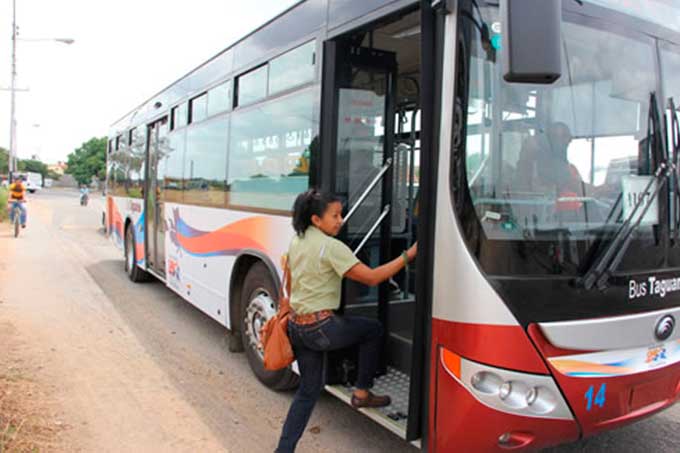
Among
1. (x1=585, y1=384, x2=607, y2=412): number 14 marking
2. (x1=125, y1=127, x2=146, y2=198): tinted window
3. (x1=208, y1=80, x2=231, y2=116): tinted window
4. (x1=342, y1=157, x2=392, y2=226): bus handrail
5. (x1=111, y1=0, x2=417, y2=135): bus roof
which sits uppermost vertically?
(x1=111, y1=0, x2=417, y2=135): bus roof

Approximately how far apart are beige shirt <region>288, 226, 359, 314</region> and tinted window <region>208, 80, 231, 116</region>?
106 inches

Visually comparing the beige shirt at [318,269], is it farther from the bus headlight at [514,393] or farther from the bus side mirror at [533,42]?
the bus side mirror at [533,42]

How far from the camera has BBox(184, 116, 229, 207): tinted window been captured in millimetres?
5652

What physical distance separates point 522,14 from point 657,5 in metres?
1.30

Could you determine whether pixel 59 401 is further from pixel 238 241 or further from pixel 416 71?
pixel 416 71

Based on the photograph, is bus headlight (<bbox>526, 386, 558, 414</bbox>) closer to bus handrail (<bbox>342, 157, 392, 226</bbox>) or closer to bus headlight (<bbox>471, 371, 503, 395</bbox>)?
bus headlight (<bbox>471, 371, 503, 395</bbox>)

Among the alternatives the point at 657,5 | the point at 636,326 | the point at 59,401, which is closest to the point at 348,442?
the point at 636,326

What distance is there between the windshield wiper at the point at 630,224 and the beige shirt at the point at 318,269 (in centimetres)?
127

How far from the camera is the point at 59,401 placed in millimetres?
4379

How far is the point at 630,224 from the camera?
2.86 metres

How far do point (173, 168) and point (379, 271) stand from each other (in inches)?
196

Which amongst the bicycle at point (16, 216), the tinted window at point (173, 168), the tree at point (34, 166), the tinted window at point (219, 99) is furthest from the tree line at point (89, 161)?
the tinted window at point (219, 99)

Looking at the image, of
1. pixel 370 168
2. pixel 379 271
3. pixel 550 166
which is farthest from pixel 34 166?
pixel 550 166

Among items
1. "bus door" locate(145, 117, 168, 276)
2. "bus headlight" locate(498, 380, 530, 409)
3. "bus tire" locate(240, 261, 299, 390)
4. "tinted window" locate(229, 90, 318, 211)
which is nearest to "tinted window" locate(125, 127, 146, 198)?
"bus door" locate(145, 117, 168, 276)
